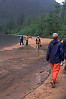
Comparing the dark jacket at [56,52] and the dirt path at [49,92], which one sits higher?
the dark jacket at [56,52]

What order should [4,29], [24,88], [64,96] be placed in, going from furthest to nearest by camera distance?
[4,29] < [24,88] < [64,96]

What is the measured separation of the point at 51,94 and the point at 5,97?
143cm

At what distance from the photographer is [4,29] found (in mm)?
137000

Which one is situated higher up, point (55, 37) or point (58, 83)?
point (55, 37)

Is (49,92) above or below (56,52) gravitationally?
below

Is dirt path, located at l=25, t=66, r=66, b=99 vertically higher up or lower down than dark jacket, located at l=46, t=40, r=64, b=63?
lower down

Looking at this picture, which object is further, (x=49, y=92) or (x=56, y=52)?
(x=56, y=52)

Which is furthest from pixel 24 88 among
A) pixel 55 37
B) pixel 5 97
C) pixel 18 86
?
pixel 55 37

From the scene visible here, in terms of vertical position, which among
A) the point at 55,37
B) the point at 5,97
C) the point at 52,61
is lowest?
the point at 5,97

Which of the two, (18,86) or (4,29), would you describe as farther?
(4,29)

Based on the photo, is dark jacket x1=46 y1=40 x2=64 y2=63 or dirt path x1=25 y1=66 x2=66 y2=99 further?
dark jacket x1=46 y1=40 x2=64 y2=63

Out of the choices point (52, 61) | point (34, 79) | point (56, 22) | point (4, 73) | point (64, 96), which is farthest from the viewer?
point (56, 22)

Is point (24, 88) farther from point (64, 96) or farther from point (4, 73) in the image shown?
point (4, 73)

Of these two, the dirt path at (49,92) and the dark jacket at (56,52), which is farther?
the dark jacket at (56,52)
